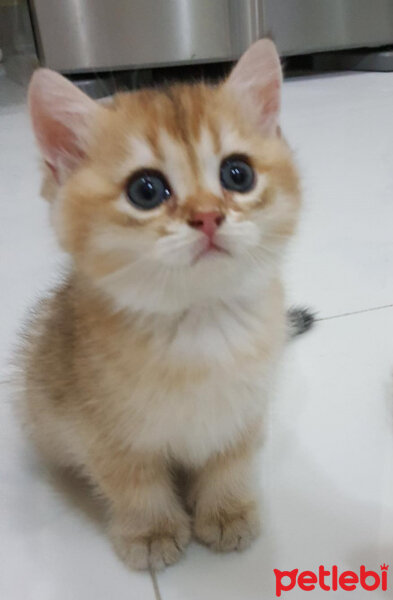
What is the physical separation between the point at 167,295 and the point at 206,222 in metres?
0.10

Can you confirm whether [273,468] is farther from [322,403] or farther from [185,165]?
[185,165]

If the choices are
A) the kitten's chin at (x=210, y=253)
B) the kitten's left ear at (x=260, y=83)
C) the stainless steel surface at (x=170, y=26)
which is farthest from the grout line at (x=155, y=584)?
the stainless steel surface at (x=170, y=26)

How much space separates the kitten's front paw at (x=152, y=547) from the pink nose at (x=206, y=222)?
0.39 m

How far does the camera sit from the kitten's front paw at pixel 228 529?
29.9 inches

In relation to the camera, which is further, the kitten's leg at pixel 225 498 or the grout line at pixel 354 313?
the grout line at pixel 354 313

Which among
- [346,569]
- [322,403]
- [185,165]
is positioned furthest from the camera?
[322,403]

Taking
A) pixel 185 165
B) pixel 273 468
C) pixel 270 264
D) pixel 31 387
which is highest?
pixel 185 165

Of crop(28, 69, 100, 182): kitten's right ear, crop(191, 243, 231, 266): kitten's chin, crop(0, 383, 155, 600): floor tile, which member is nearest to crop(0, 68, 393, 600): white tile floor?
crop(0, 383, 155, 600): floor tile

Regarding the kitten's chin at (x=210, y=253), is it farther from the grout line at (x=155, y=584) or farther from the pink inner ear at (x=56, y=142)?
the grout line at (x=155, y=584)

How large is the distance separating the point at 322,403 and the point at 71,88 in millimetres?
584

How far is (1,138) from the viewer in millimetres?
2273

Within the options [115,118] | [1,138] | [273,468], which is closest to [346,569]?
[273,468]

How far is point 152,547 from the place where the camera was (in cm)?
75

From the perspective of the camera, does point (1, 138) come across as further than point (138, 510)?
Yes
